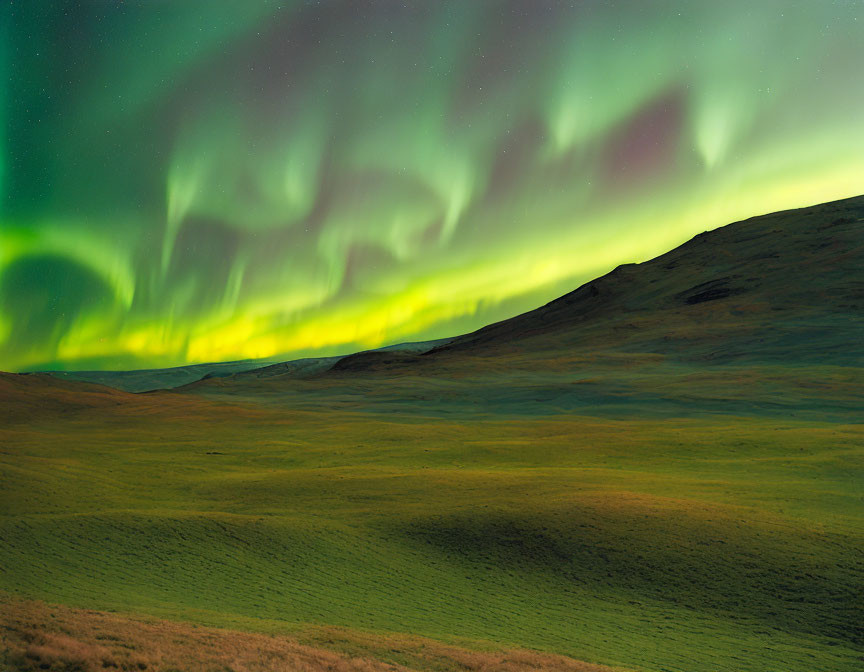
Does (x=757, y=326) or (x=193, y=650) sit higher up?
(x=757, y=326)

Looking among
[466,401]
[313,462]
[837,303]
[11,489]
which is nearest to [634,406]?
[466,401]

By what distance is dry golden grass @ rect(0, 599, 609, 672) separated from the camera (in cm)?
1125

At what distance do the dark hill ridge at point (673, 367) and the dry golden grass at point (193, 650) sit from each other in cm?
7171

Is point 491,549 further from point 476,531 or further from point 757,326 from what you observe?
point 757,326

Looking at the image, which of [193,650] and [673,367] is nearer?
[193,650]

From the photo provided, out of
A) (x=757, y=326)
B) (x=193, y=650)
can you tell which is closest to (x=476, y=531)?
(x=193, y=650)

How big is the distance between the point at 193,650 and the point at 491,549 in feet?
55.4

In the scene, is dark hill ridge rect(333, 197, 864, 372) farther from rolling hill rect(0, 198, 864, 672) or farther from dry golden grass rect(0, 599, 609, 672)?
dry golden grass rect(0, 599, 609, 672)

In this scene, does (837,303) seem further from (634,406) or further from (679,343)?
(634,406)

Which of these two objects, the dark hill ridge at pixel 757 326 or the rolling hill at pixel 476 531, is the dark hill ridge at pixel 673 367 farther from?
the rolling hill at pixel 476 531

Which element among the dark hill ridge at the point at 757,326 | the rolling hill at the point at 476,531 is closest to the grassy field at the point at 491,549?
the rolling hill at the point at 476,531

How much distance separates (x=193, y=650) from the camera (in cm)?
1259

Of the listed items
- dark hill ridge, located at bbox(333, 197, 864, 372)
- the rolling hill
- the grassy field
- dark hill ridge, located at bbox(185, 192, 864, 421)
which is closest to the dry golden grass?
the rolling hill

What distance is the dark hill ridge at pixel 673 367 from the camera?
91500 mm
